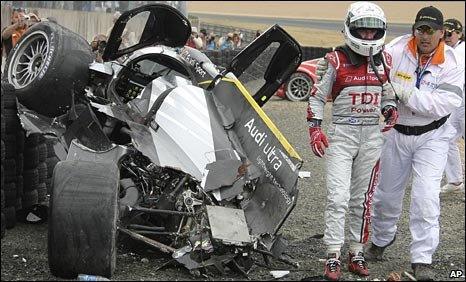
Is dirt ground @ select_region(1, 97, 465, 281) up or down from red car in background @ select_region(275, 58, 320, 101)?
up

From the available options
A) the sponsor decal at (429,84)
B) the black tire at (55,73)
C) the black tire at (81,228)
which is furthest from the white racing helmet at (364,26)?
the black tire at (55,73)

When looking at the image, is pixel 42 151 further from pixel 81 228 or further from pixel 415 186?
pixel 415 186

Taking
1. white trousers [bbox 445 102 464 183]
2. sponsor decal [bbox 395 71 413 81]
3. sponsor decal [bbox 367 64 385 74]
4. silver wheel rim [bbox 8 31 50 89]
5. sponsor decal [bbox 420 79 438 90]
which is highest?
sponsor decal [bbox 367 64 385 74]

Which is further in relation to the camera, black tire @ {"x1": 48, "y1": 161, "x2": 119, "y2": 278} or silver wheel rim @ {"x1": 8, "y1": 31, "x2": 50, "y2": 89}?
silver wheel rim @ {"x1": 8, "y1": 31, "x2": 50, "y2": 89}

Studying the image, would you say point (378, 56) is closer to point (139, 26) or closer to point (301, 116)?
point (139, 26)

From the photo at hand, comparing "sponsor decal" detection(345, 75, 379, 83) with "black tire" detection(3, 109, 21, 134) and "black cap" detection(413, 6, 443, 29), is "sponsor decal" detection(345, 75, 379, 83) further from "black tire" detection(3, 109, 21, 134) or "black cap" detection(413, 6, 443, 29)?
"black tire" detection(3, 109, 21, 134)

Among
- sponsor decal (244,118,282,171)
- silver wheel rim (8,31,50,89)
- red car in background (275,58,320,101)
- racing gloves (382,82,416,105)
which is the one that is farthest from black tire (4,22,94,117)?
red car in background (275,58,320,101)

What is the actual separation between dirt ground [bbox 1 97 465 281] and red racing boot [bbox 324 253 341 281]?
7 centimetres

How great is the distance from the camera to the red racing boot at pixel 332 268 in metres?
6.10

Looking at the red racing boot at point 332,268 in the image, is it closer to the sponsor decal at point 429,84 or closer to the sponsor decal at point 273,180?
the sponsor decal at point 273,180

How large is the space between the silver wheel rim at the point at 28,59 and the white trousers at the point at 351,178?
8.96 feet

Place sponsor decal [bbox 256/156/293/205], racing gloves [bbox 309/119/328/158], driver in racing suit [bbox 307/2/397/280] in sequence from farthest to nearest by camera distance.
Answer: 1. driver in racing suit [bbox 307/2/397/280]
2. racing gloves [bbox 309/119/328/158]
3. sponsor decal [bbox 256/156/293/205]

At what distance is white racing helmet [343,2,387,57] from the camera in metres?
6.46

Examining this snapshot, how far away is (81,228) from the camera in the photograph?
216 inches
